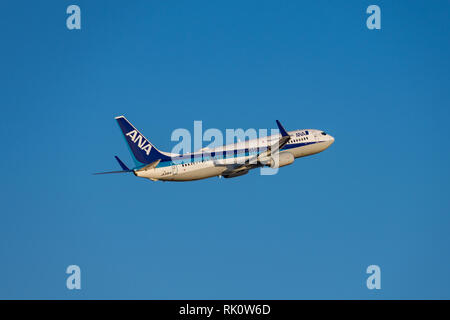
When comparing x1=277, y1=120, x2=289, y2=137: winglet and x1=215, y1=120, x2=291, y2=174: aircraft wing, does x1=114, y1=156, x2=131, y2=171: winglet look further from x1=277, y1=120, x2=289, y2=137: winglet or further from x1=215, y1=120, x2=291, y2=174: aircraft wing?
x1=277, y1=120, x2=289, y2=137: winglet

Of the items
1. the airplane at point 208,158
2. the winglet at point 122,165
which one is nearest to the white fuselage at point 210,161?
the airplane at point 208,158

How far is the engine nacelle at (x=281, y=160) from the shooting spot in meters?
104

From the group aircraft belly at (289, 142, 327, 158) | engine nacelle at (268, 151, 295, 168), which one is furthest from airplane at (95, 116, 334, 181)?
aircraft belly at (289, 142, 327, 158)

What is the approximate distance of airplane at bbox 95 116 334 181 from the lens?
96.5 meters

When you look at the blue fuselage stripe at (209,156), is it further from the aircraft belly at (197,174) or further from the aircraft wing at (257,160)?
the aircraft belly at (197,174)

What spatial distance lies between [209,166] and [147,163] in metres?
8.38

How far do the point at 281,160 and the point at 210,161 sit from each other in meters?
10.9

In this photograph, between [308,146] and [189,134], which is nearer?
[189,134]

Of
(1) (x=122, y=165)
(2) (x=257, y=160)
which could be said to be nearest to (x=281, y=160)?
(2) (x=257, y=160)
